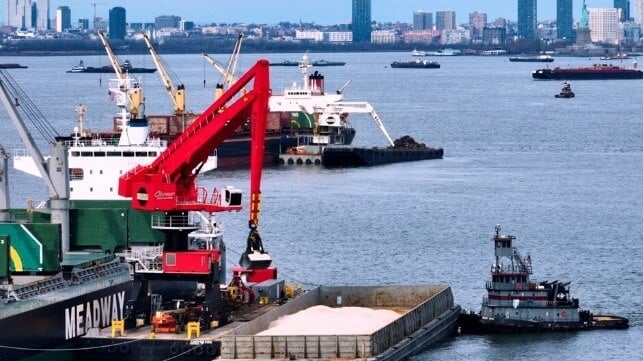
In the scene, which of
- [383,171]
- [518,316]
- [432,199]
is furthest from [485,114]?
[518,316]

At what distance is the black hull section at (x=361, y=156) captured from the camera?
336 ft

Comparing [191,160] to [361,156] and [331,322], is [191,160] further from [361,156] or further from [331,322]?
[361,156]

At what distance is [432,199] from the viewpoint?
79.2 meters

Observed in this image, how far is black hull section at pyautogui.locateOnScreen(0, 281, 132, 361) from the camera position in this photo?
35594 millimetres

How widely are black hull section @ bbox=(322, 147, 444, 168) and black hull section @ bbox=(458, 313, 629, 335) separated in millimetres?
56053

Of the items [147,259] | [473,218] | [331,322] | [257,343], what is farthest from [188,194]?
[473,218]

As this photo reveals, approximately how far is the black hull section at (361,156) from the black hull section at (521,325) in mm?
56053

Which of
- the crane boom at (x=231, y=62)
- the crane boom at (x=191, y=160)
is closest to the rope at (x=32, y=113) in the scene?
the crane boom at (x=191, y=160)

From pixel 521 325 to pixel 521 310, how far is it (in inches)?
18.4

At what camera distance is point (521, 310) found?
4631cm

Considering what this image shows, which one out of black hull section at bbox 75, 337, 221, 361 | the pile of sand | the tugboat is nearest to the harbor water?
the tugboat

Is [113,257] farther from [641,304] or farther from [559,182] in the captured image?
[559,182]

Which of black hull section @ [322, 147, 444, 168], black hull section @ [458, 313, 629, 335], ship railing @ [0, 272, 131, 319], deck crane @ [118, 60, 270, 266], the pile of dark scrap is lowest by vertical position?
black hull section @ [458, 313, 629, 335]

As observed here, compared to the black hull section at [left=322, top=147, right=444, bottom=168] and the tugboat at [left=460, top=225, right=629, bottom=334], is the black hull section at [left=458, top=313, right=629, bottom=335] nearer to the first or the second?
the tugboat at [left=460, top=225, right=629, bottom=334]
